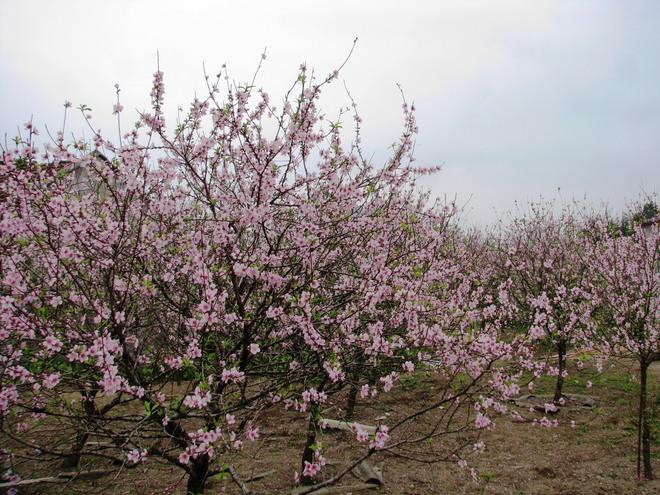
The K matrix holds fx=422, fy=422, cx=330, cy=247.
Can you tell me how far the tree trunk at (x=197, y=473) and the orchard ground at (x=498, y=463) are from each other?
1.25 meters

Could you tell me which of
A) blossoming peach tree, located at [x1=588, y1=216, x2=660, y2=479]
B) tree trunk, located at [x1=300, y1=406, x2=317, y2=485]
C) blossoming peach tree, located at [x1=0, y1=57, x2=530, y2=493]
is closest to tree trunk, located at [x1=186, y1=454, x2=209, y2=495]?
blossoming peach tree, located at [x1=0, y1=57, x2=530, y2=493]

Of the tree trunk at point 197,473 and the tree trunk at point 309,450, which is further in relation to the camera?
the tree trunk at point 309,450

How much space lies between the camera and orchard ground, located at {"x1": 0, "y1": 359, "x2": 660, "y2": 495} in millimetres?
6996

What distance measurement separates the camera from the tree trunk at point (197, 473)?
4.23 metres

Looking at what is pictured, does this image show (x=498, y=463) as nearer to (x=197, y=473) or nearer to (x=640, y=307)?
(x=640, y=307)

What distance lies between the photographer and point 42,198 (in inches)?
155

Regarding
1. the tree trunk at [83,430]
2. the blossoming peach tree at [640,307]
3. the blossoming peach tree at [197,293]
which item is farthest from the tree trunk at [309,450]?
the blossoming peach tree at [640,307]

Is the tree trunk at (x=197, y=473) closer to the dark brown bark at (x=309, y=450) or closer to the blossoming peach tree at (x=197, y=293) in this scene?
the blossoming peach tree at (x=197, y=293)

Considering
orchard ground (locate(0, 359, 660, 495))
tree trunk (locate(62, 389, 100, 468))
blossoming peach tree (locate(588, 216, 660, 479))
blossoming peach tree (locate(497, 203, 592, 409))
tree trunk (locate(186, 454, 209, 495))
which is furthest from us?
blossoming peach tree (locate(497, 203, 592, 409))

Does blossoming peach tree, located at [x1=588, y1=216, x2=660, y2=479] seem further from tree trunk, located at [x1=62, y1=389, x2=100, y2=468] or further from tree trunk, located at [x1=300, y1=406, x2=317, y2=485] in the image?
tree trunk, located at [x1=62, y1=389, x2=100, y2=468]

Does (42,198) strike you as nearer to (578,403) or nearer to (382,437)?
(382,437)

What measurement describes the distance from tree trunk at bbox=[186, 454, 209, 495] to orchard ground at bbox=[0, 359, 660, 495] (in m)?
1.25

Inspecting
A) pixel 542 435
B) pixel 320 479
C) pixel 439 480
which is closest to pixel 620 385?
pixel 542 435

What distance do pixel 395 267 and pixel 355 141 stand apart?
212 cm
